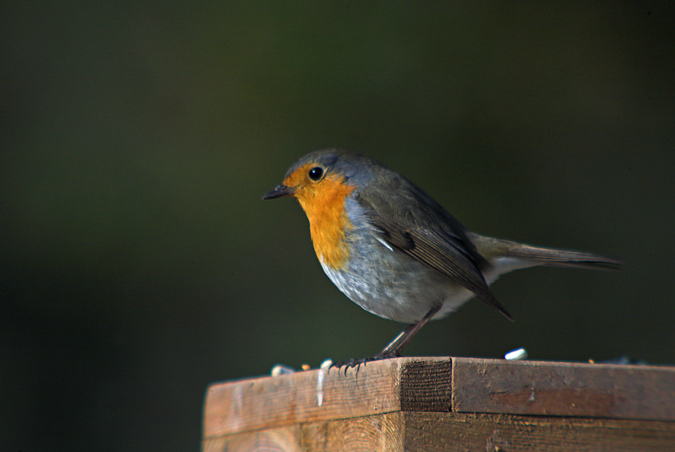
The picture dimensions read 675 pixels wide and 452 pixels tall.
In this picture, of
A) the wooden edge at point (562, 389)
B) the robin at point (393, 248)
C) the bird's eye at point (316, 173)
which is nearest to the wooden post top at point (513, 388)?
the wooden edge at point (562, 389)

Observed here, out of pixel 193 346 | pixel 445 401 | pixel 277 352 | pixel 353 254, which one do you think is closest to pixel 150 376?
pixel 193 346

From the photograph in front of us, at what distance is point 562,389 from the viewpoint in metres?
1.94

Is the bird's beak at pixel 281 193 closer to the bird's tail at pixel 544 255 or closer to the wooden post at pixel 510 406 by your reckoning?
the bird's tail at pixel 544 255

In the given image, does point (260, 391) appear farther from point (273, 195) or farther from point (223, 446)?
point (273, 195)

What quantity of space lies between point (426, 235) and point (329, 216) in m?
0.42

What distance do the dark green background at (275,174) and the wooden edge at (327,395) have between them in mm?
2317

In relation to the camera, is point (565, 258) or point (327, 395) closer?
point (327, 395)

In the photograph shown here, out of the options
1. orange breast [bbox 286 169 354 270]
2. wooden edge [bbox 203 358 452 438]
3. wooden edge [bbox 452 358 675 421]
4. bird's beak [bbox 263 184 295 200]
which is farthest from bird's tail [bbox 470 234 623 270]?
wooden edge [bbox 203 358 452 438]

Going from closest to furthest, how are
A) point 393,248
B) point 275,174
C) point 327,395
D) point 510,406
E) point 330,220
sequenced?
point 510,406
point 327,395
point 393,248
point 330,220
point 275,174

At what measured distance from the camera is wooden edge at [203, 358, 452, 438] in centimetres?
192

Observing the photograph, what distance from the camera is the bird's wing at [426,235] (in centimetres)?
298

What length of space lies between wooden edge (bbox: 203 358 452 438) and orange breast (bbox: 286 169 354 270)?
0.68m

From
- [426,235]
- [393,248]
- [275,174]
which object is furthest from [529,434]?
[275,174]

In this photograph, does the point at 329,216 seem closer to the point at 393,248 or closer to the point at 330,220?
the point at 330,220
